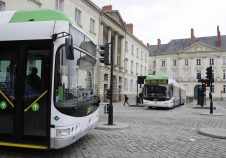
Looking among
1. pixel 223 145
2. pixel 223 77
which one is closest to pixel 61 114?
pixel 223 145

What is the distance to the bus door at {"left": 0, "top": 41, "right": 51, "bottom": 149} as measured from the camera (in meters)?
6.34

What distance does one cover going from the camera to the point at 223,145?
334 inches

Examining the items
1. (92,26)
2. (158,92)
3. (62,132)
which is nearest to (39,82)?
(62,132)

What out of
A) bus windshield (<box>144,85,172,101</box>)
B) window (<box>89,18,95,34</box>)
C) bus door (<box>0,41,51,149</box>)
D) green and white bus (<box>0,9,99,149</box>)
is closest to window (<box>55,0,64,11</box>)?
window (<box>89,18,95,34</box>)

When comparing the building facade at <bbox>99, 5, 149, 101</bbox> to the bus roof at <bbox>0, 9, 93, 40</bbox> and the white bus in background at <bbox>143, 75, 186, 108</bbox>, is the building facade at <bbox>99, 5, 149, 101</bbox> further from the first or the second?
the bus roof at <bbox>0, 9, 93, 40</bbox>

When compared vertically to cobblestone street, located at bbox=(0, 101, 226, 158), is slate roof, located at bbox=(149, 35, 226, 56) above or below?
above

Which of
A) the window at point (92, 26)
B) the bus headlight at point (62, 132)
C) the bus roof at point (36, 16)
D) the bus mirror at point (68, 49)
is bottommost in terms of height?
the bus headlight at point (62, 132)

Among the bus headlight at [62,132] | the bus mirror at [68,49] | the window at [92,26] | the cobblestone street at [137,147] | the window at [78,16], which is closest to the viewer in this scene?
the bus mirror at [68,49]

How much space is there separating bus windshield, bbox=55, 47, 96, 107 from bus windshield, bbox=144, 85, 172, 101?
17.1 metres

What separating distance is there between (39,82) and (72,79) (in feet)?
2.54

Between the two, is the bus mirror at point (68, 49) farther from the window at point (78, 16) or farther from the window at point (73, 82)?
the window at point (78, 16)

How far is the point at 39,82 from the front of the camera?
639 cm

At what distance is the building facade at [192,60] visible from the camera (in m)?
76.3

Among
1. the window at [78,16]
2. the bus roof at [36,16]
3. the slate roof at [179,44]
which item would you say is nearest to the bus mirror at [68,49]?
the bus roof at [36,16]
